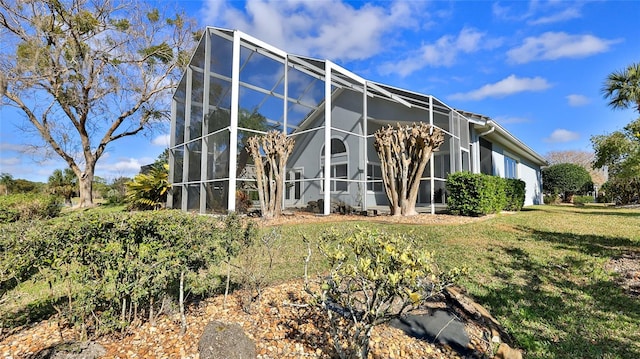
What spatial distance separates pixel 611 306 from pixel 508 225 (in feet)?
14.7

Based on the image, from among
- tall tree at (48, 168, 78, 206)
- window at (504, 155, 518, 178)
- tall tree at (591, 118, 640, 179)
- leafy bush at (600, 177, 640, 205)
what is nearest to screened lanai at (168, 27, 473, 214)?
tall tree at (591, 118, 640, 179)

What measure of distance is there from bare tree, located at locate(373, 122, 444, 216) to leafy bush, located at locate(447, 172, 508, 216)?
1.34 metres

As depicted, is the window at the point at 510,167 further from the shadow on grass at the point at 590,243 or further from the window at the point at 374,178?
the shadow on grass at the point at 590,243

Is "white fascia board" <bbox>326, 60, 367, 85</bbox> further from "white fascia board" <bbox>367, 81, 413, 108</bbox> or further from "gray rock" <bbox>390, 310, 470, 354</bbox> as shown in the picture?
"gray rock" <bbox>390, 310, 470, 354</bbox>

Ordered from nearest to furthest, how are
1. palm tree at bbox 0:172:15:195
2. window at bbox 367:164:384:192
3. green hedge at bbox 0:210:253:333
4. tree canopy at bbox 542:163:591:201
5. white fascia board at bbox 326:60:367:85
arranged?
green hedge at bbox 0:210:253:333 < white fascia board at bbox 326:60:367:85 < window at bbox 367:164:384:192 < tree canopy at bbox 542:163:591:201 < palm tree at bbox 0:172:15:195

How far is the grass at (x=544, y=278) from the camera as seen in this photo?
2885mm

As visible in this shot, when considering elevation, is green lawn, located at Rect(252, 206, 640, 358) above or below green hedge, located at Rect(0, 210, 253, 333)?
below

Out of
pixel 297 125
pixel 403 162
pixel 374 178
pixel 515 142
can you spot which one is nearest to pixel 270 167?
pixel 403 162

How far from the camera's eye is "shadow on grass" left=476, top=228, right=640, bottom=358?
2.77m

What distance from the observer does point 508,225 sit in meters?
7.70

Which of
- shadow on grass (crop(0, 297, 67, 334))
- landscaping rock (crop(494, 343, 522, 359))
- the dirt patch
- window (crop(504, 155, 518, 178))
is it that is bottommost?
landscaping rock (crop(494, 343, 522, 359))

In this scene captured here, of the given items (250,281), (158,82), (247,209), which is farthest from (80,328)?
(158,82)

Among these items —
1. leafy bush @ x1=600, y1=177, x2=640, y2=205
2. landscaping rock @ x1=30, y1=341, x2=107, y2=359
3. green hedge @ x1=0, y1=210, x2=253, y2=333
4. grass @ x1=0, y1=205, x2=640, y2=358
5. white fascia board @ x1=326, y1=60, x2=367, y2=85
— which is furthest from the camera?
leafy bush @ x1=600, y1=177, x2=640, y2=205

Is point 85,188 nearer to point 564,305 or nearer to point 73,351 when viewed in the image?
point 73,351
